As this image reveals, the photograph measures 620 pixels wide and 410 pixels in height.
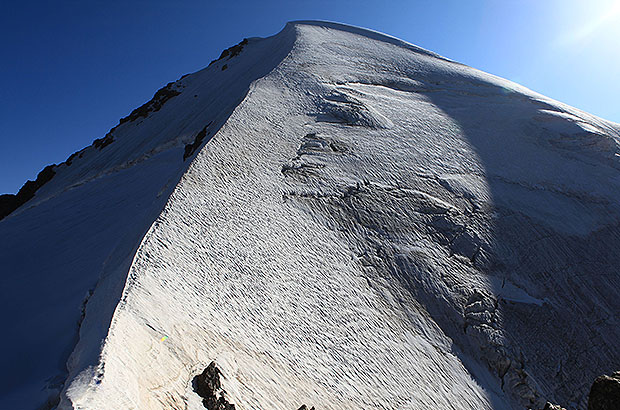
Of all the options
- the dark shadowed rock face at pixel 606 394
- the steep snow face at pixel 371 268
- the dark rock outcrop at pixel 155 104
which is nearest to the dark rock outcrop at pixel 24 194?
the dark rock outcrop at pixel 155 104

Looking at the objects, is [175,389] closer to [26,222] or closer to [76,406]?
[76,406]

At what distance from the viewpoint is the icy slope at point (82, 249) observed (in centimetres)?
234

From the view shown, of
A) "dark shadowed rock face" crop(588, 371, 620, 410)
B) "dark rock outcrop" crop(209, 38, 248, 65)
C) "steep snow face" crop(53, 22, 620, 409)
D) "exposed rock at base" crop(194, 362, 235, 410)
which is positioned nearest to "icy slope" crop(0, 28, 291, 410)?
"steep snow face" crop(53, 22, 620, 409)

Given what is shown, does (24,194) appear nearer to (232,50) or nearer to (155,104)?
(155,104)

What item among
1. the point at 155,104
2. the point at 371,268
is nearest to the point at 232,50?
the point at 155,104

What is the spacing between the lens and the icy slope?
2342 mm

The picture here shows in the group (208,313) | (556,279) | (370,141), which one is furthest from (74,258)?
(556,279)

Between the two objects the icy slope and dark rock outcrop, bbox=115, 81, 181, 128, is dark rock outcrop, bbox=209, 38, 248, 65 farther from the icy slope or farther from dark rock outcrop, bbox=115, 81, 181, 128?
the icy slope

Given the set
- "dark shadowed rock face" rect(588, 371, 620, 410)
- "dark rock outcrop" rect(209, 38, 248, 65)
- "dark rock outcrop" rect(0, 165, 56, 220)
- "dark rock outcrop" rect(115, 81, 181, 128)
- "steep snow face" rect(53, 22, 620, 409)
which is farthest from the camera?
"dark rock outcrop" rect(209, 38, 248, 65)

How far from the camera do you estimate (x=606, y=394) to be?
185cm

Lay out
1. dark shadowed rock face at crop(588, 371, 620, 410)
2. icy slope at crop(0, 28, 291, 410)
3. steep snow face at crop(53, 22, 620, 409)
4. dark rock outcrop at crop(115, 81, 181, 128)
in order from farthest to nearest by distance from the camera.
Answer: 1. dark rock outcrop at crop(115, 81, 181, 128)
2. icy slope at crop(0, 28, 291, 410)
3. steep snow face at crop(53, 22, 620, 409)
4. dark shadowed rock face at crop(588, 371, 620, 410)

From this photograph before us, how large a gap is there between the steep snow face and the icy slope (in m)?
0.33

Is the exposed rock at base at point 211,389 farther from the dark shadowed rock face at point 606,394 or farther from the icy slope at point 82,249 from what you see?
the dark shadowed rock face at point 606,394

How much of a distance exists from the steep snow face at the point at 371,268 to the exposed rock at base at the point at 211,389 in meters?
0.05
